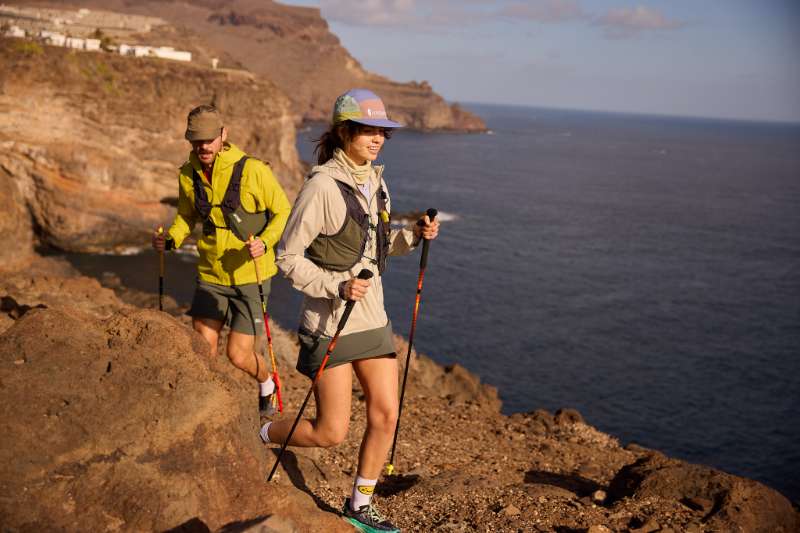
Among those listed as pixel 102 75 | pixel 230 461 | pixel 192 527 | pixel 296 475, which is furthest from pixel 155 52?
pixel 192 527

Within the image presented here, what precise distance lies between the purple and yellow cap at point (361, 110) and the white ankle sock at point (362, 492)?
7.23ft

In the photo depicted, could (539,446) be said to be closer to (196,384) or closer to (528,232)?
(196,384)

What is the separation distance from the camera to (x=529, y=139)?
168 m

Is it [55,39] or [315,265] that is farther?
[55,39]

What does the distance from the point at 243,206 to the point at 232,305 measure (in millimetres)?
904

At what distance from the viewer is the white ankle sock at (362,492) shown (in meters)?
4.70

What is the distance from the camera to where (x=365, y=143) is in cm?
439

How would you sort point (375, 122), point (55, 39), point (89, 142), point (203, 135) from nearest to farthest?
1. point (375, 122)
2. point (203, 135)
3. point (89, 142)
4. point (55, 39)

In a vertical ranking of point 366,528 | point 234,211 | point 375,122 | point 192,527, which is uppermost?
point 375,122

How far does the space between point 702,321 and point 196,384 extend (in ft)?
120

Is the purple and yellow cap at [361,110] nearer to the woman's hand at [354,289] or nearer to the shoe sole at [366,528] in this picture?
the woman's hand at [354,289]

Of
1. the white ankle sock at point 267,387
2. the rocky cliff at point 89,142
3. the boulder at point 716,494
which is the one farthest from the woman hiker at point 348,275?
the rocky cliff at point 89,142

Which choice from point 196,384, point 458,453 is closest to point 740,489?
point 458,453

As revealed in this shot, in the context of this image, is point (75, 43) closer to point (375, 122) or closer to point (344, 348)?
point (375, 122)
